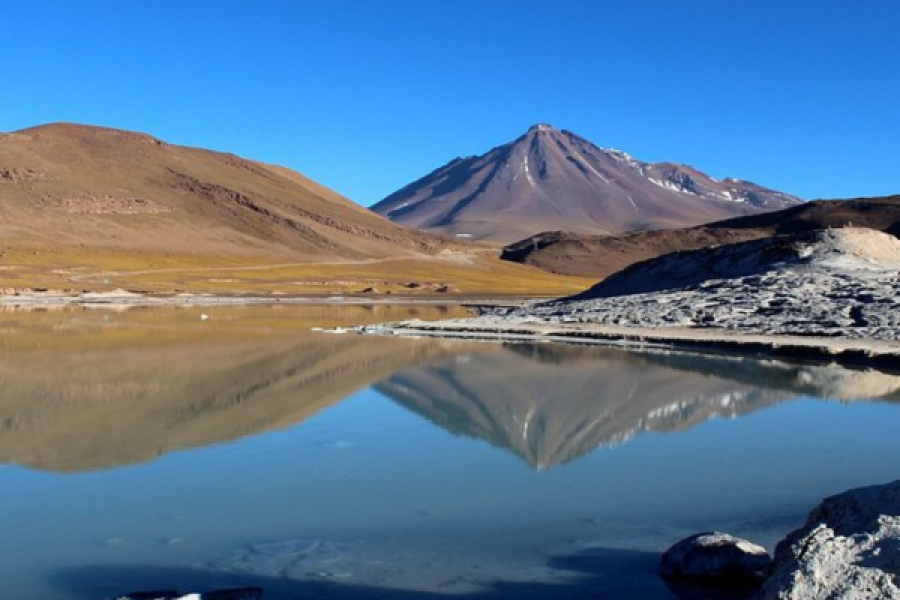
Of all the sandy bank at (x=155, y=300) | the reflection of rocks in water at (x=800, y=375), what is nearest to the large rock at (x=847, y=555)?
the reflection of rocks in water at (x=800, y=375)

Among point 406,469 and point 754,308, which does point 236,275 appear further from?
point 406,469

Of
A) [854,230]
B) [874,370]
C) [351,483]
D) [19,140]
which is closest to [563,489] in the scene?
[351,483]

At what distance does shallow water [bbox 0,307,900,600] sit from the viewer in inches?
336

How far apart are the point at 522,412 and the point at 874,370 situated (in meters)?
12.0

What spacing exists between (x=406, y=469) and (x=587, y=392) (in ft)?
28.4

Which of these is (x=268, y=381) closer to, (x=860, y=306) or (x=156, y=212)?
(x=860, y=306)

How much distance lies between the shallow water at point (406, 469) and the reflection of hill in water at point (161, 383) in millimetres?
112

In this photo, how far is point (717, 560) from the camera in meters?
8.03

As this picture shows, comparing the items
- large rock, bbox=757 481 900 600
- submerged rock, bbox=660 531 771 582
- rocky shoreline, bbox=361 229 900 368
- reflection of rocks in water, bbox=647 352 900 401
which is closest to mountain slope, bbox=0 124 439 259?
rocky shoreline, bbox=361 229 900 368

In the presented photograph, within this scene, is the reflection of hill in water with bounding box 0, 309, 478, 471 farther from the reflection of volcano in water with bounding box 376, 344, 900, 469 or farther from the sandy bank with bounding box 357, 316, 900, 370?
the sandy bank with bounding box 357, 316, 900, 370

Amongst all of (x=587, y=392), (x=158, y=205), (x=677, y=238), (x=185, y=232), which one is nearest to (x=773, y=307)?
(x=587, y=392)

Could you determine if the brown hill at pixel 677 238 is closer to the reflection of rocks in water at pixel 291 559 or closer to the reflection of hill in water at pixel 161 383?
the reflection of hill in water at pixel 161 383

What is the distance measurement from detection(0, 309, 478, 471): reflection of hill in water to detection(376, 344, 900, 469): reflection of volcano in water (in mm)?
2270

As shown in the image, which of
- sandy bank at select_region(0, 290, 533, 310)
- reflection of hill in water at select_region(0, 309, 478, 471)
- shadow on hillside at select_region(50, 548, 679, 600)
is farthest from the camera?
sandy bank at select_region(0, 290, 533, 310)
